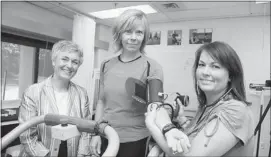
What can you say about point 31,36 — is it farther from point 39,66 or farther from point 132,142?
point 132,142

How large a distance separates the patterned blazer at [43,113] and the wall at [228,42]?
284cm

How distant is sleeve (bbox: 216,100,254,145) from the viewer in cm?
77

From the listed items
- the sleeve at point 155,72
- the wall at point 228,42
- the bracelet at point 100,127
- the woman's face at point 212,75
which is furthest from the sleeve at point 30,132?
the wall at point 228,42

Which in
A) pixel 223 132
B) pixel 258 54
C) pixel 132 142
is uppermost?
pixel 258 54

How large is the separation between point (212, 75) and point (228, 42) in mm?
3158

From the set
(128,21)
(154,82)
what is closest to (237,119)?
(154,82)

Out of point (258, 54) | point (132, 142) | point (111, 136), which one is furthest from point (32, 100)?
point (258, 54)

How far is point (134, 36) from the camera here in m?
1.17

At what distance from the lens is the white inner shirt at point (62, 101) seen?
1.19 meters

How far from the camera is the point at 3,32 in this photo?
3240mm

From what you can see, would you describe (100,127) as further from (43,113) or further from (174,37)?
(174,37)

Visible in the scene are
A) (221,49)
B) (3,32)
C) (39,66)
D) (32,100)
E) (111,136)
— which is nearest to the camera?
(111,136)

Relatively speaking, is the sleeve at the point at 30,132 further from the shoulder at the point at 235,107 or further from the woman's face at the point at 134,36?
the shoulder at the point at 235,107

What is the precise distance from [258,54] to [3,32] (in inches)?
152
